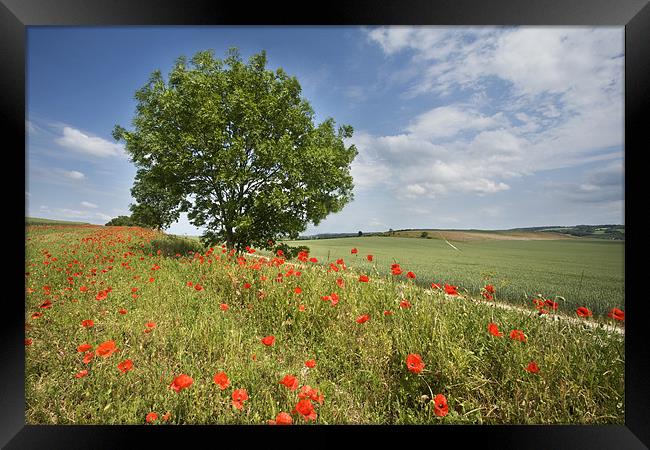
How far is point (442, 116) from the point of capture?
3711 millimetres

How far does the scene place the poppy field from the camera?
207cm

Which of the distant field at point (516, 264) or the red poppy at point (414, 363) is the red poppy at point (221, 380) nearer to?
the red poppy at point (414, 363)

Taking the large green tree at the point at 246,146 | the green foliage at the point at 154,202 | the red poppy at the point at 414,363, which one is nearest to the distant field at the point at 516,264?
the large green tree at the point at 246,146

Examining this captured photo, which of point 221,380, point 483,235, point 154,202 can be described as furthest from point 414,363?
point 154,202

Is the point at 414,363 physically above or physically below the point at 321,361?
above

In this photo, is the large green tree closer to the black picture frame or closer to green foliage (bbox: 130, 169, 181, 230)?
green foliage (bbox: 130, 169, 181, 230)

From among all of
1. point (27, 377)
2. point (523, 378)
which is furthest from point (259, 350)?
point (523, 378)

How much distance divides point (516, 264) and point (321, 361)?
3.48m

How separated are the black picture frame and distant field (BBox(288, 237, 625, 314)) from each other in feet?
2.10

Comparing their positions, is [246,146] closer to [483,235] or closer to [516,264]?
[483,235]

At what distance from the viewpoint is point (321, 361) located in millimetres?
2572
